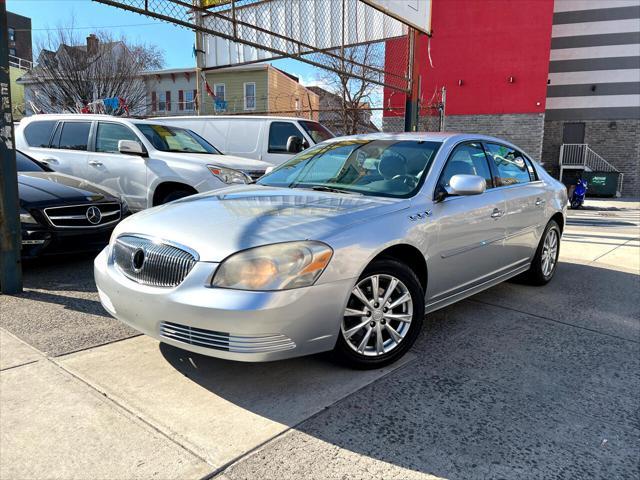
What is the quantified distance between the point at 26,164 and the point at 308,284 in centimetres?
538

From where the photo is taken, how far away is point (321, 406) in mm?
2742

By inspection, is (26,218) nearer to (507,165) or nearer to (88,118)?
(88,118)

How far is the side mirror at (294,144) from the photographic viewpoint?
28.7 ft

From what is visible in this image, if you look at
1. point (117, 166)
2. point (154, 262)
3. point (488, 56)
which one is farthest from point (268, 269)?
point (488, 56)

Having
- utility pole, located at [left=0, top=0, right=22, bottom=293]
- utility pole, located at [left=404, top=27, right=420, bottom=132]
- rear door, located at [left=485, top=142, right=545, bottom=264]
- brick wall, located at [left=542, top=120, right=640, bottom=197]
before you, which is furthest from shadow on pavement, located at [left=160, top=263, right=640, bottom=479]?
brick wall, located at [left=542, top=120, right=640, bottom=197]

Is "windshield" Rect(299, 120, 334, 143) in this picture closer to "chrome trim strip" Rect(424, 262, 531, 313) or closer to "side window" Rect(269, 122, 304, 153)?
"side window" Rect(269, 122, 304, 153)

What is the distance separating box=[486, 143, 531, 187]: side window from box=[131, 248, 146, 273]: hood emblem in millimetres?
3150

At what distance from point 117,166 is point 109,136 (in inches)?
22.0

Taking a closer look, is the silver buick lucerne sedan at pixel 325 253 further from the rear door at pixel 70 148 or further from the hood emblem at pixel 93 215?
the rear door at pixel 70 148

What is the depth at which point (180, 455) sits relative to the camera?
2.29m

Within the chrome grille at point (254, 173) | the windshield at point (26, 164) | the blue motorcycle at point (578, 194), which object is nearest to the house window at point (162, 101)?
the blue motorcycle at point (578, 194)

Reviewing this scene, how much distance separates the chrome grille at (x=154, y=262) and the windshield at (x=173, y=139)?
4536 millimetres

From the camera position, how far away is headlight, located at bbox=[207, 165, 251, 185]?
680 centimetres

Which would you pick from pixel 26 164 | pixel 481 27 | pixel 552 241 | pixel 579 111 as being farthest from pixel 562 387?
pixel 579 111
